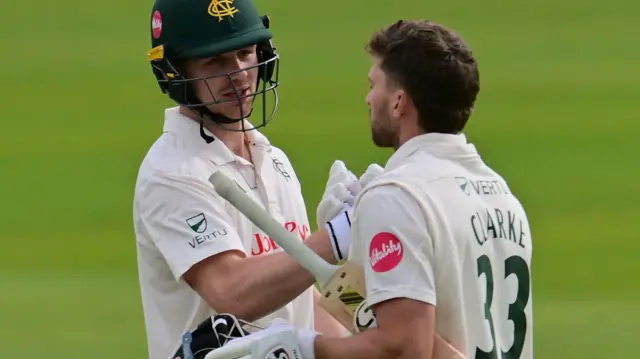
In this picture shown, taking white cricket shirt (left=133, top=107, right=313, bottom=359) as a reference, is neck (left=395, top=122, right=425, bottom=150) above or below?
above

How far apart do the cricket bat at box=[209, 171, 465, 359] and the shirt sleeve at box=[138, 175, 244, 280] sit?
448 mm

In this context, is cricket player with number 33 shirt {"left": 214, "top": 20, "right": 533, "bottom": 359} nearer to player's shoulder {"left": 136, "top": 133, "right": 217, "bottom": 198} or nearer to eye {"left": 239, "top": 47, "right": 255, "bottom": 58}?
player's shoulder {"left": 136, "top": 133, "right": 217, "bottom": 198}

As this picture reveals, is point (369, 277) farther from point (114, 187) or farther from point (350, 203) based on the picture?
point (114, 187)

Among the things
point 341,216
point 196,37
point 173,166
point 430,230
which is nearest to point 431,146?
point 430,230

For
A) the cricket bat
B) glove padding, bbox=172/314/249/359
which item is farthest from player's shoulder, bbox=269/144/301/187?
glove padding, bbox=172/314/249/359

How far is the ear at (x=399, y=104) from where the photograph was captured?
4.32 m

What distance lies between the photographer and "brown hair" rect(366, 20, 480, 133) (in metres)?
4.29

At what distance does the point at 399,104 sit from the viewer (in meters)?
4.33

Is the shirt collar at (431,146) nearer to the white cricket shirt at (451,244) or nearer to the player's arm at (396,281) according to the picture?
the white cricket shirt at (451,244)

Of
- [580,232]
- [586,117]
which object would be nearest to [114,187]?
[580,232]

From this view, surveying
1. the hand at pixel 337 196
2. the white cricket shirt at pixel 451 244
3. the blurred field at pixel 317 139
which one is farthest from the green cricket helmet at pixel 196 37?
the blurred field at pixel 317 139

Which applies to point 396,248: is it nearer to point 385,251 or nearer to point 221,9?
point 385,251

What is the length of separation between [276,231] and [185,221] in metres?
0.62

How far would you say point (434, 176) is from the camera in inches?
167
